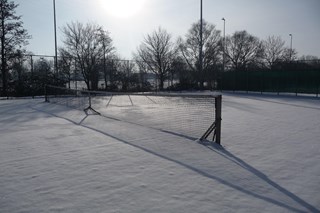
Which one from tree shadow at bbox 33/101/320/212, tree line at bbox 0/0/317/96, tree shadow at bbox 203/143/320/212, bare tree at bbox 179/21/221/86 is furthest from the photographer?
bare tree at bbox 179/21/221/86

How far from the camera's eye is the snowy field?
379 cm

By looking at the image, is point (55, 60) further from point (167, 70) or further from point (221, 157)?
point (221, 157)

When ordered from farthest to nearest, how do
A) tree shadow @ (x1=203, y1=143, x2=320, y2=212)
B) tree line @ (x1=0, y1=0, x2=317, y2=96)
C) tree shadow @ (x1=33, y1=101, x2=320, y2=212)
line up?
tree line @ (x1=0, y1=0, x2=317, y2=96) → tree shadow @ (x1=33, y1=101, x2=320, y2=212) → tree shadow @ (x1=203, y1=143, x2=320, y2=212)

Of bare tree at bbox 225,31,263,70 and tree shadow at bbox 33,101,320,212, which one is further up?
bare tree at bbox 225,31,263,70

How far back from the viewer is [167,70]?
35.7m

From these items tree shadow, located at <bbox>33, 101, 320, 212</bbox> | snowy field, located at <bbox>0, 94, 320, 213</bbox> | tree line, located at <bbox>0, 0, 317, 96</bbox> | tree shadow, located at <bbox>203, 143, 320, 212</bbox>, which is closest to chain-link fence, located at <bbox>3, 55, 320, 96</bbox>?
tree line, located at <bbox>0, 0, 317, 96</bbox>

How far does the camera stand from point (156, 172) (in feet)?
16.5

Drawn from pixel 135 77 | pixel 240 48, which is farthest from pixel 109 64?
pixel 240 48

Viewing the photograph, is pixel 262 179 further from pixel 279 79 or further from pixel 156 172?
pixel 279 79

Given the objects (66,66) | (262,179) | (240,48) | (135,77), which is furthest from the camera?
(240,48)

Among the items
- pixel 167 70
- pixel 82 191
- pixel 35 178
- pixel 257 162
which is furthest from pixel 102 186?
pixel 167 70

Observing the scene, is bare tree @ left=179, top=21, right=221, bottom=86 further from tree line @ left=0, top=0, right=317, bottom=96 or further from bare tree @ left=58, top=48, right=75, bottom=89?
bare tree @ left=58, top=48, right=75, bottom=89

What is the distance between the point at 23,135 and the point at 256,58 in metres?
53.1

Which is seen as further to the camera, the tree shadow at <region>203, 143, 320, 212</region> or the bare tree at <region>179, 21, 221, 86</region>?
the bare tree at <region>179, 21, 221, 86</region>
